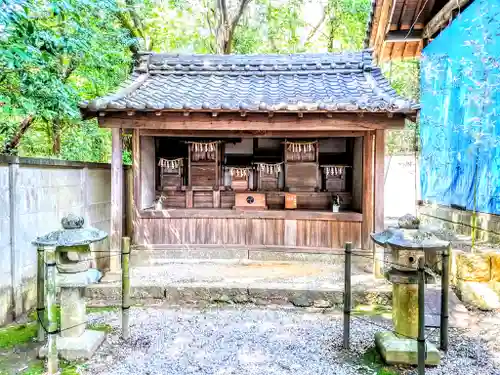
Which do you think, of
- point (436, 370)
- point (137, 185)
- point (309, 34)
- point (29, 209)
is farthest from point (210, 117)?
point (309, 34)

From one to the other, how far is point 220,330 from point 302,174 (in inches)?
157

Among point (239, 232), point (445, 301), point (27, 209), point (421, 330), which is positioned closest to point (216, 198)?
point (239, 232)

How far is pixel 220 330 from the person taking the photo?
4.64 metres

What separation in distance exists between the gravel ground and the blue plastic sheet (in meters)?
2.71

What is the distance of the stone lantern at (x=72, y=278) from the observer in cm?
379

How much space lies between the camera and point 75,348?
383 centimetres

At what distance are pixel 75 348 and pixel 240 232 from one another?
4.04m

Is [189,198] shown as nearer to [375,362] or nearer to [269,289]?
[269,289]

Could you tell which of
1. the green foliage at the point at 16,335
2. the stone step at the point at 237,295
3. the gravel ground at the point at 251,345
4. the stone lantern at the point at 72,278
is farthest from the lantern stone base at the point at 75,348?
the stone step at the point at 237,295

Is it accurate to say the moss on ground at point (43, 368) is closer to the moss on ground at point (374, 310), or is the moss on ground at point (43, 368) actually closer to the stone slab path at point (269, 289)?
the stone slab path at point (269, 289)

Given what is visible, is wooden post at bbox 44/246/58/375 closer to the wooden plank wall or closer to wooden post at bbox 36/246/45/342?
wooden post at bbox 36/246/45/342

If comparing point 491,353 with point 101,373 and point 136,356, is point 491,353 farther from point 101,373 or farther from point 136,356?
point 101,373

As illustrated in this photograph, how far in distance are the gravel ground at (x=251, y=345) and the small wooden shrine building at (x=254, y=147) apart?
214 centimetres

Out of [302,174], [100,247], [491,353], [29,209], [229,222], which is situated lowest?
[491,353]
